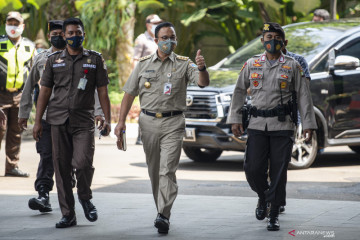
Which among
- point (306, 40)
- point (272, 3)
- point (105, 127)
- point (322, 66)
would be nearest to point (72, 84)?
point (105, 127)

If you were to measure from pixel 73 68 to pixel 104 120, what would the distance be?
0.57 m

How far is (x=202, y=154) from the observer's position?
1382cm

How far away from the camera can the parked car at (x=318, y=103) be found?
12.4 m

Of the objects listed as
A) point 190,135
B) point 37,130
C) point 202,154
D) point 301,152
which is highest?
point 37,130

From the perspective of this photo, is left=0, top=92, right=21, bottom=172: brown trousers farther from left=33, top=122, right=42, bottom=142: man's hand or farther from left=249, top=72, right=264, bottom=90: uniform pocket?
left=249, top=72, right=264, bottom=90: uniform pocket

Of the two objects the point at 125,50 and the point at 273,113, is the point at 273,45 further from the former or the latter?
the point at 125,50

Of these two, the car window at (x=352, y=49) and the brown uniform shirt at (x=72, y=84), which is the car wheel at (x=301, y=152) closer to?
the car window at (x=352, y=49)

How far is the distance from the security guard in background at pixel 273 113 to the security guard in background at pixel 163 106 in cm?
61

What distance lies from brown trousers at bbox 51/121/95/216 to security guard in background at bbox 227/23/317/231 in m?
1.44

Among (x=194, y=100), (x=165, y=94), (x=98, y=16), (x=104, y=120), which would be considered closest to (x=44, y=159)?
(x=104, y=120)

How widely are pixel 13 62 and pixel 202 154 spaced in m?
3.59

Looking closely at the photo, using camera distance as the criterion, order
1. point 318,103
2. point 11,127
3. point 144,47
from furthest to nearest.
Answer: point 144,47 → point 318,103 → point 11,127

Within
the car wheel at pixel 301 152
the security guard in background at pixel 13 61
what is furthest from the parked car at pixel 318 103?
the security guard in background at pixel 13 61

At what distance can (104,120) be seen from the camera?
8289 millimetres
